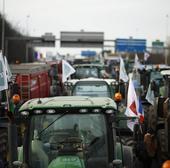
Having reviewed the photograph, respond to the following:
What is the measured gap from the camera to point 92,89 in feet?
54.7

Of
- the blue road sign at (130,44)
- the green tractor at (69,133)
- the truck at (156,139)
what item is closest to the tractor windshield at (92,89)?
the truck at (156,139)

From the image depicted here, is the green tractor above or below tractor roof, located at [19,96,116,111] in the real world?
below

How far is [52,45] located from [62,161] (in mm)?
71118

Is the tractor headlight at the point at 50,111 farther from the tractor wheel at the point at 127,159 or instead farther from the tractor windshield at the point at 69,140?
the tractor wheel at the point at 127,159

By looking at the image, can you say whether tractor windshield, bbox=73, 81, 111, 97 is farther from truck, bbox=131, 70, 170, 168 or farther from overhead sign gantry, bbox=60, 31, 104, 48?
overhead sign gantry, bbox=60, 31, 104, 48

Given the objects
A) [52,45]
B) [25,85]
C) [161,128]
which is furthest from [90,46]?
[161,128]

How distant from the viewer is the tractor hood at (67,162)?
6.96 metres

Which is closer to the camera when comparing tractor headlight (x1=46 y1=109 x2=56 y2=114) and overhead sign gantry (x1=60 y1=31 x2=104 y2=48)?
tractor headlight (x1=46 y1=109 x2=56 y2=114)

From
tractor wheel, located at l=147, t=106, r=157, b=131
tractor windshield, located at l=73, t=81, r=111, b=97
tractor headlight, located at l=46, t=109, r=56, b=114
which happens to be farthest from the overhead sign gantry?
tractor headlight, located at l=46, t=109, r=56, b=114

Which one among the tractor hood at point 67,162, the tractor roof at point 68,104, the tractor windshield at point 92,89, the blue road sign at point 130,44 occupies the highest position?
the blue road sign at point 130,44

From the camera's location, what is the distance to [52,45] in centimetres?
7781

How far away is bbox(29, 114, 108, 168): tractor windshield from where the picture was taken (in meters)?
7.32

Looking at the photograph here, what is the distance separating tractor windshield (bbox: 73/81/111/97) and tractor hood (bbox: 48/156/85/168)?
9352mm

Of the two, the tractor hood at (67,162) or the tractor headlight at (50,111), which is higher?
the tractor headlight at (50,111)
